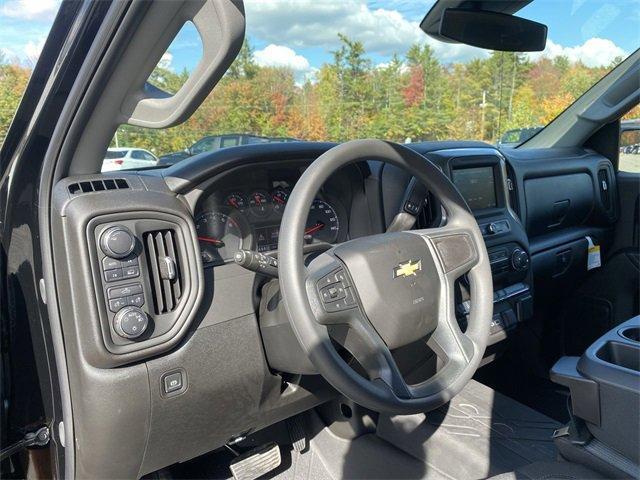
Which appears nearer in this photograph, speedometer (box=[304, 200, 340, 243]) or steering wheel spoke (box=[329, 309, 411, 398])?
steering wheel spoke (box=[329, 309, 411, 398])

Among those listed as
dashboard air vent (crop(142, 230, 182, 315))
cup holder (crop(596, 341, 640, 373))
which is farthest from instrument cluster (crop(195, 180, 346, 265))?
cup holder (crop(596, 341, 640, 373))

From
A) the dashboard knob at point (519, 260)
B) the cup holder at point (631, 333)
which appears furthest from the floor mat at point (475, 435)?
the cup holder at point (631, 333)

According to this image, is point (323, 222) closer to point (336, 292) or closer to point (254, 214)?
point (254, 214)

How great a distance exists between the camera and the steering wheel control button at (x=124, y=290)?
1.44 metres

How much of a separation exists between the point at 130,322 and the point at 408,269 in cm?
79

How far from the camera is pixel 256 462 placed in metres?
2.19

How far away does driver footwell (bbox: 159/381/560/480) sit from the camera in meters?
2.12

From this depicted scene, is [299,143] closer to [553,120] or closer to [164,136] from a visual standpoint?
[164,136]

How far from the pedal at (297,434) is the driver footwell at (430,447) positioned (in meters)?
0.02

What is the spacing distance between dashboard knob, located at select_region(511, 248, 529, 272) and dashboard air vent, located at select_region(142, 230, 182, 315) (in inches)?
62.3

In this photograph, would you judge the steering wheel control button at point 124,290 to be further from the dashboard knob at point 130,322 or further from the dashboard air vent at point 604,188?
the dashboard air vent at point 604,188

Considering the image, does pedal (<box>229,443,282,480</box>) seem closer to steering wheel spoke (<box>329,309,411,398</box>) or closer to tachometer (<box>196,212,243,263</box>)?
tachometer (<box>196,212,243,263</box>)

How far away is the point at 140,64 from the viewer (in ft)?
3.89

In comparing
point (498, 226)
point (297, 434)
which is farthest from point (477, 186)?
point (297, 434)
